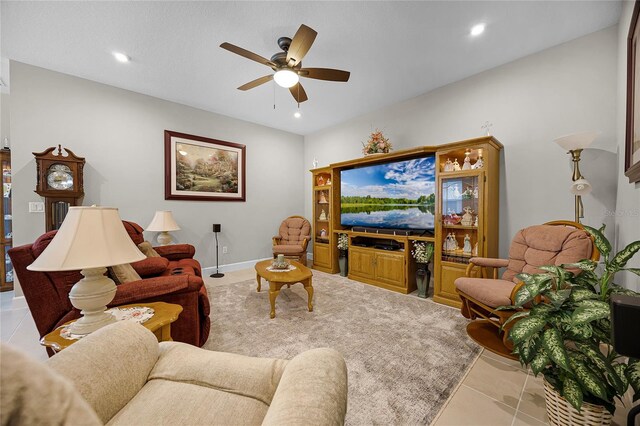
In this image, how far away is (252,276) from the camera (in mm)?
4234

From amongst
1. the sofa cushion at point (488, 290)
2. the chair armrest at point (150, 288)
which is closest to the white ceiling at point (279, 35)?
the chair armrest at point (150, 288)

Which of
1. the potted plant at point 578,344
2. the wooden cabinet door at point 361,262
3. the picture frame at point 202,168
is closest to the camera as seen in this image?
the potted plant at point 578,344

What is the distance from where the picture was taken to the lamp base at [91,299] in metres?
1.29

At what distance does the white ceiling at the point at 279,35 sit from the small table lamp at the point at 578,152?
1.13 m

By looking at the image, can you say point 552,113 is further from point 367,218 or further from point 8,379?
point 8,379

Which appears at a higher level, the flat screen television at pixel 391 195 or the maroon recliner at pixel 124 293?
the flat screen television at pixel 391 195

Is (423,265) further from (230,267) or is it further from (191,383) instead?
(230,267)

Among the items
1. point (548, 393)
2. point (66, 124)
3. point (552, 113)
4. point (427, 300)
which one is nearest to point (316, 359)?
point (548, 393)

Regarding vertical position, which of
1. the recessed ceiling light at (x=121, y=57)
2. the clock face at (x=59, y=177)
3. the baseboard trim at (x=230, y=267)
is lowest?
the baseboard trim at (x=230, y=267)

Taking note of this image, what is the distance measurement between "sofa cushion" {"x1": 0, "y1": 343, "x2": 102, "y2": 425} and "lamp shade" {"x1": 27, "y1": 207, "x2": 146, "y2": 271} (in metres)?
1.07

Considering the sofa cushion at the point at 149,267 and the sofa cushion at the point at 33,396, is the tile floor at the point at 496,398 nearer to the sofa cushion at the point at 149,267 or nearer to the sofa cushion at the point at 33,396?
the sofa cushion at the point at 149,267

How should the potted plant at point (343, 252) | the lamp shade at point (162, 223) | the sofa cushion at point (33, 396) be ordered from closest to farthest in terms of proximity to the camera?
1. the sofa cushion at point (33, 396)
2. the lamp shade at point (162, 223)
3. the potted plant at point (343, 252)

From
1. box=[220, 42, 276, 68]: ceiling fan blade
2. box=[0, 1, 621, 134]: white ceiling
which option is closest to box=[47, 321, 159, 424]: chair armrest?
box=[220, 42, 276, 68]: ceiling fan blade

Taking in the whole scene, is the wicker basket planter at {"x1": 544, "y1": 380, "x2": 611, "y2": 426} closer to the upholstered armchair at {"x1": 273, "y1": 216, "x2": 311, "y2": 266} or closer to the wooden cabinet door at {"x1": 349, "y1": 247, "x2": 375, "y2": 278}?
the wooden cabinet door at {"x1": 349, "y1": 247, "x2": 375, "y2": 278}
